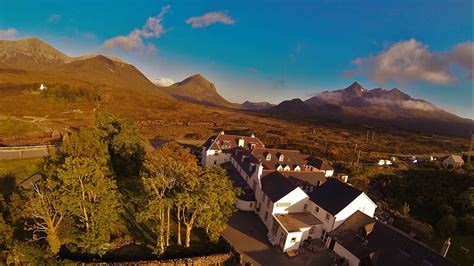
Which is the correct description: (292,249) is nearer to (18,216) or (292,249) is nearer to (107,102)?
(18,216)

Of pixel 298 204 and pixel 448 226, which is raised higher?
pixel 298 204

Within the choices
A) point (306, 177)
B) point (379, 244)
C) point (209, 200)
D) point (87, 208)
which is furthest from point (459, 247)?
point (87, 208)

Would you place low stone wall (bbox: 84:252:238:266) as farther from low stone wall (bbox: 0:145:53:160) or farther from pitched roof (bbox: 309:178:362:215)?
low stone wall (bbox: 0:145:53:160)

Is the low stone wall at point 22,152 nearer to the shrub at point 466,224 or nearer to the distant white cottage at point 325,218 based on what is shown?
the distant white cottage at point 325,218

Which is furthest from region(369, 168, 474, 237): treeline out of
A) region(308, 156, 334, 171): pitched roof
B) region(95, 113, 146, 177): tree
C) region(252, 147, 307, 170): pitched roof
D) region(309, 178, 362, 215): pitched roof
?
region(95, 113, 146, 177): tree

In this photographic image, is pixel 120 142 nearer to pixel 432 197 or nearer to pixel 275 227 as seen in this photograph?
pixel 275 227

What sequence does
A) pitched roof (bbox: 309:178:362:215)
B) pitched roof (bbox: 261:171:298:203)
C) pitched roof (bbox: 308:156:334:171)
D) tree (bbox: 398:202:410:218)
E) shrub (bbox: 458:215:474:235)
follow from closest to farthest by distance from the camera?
1. pitched roof (bbox: 309:178:362:215)
2. pitched roof (bbox: 261:171:298:203)
3. shrub (bbox: 458:215:474:235)
4. tree (bbox: 398:202:410:218)
5. pitched roof (bbox: 308:156:334:171)
